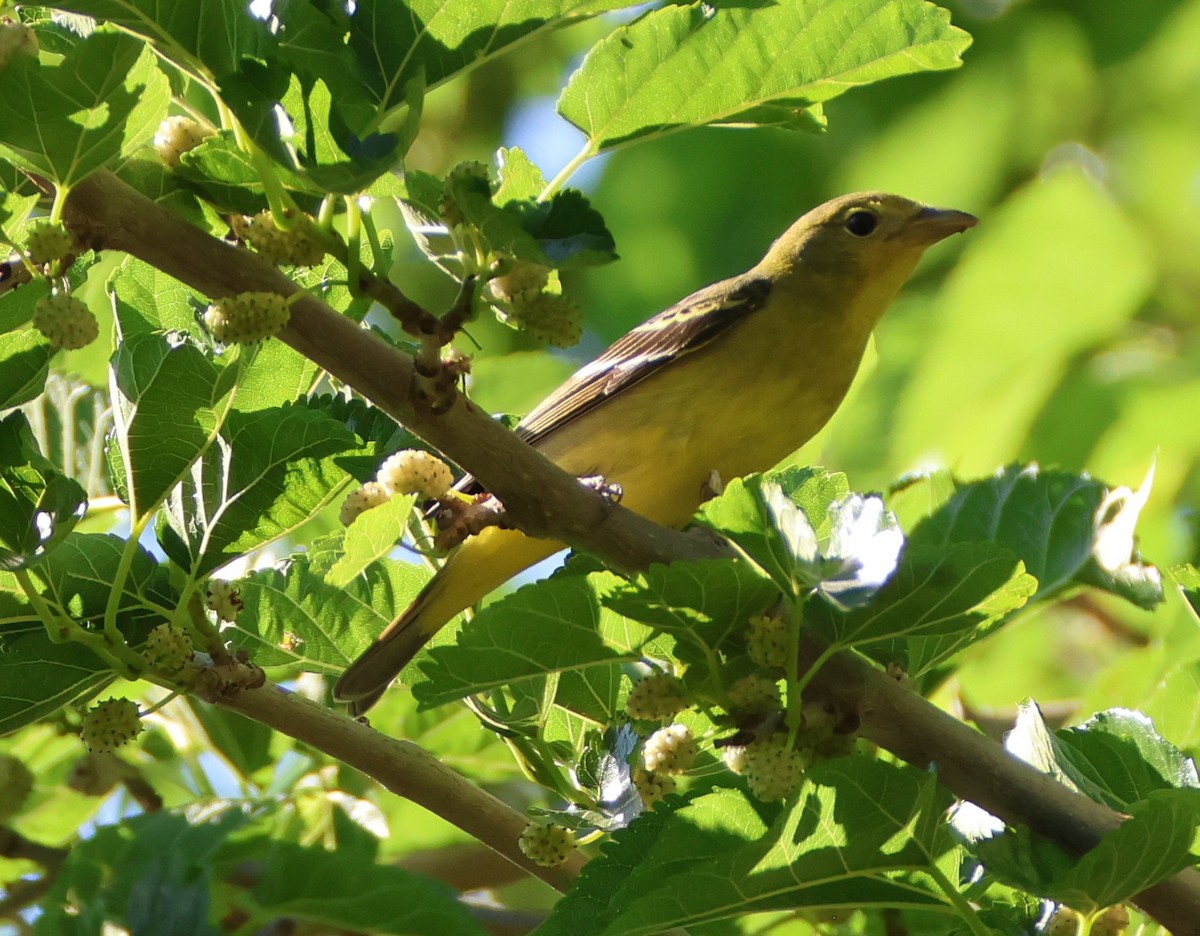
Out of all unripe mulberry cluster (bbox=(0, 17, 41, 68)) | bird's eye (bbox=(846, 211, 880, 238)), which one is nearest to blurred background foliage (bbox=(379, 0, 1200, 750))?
bird's eye (bbox=(846, 211, 880, 238))

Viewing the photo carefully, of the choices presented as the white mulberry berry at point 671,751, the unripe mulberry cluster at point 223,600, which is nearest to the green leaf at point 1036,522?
the white mulberry berry at point 671,751

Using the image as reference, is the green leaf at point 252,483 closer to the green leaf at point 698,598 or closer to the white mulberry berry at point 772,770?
the green leaf at point 698,598

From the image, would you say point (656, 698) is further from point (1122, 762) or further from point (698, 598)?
point (1122, 762)

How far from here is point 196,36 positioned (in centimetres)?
220

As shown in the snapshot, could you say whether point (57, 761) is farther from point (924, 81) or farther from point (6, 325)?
point (924, 81)

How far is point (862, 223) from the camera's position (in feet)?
17.1

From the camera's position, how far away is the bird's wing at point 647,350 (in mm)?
4523

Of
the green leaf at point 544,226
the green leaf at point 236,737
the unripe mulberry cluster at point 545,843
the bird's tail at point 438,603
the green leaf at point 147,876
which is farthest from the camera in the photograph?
the green leaf at point 236,737

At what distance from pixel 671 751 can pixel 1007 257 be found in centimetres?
304

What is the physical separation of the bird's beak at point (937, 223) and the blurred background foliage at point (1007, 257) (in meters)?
0.23

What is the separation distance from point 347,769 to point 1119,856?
91.6 inches

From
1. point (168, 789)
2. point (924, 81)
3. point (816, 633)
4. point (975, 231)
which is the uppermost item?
point (924, 81)

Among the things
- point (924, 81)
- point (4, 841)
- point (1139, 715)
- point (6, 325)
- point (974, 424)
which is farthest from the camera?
point (924, 81)

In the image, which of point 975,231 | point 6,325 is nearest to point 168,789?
point 6,325
